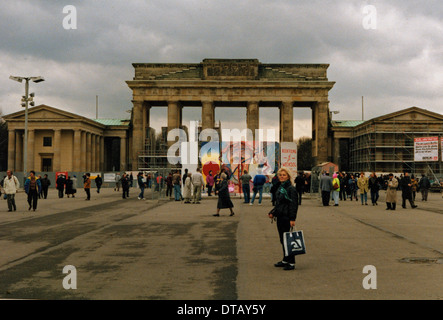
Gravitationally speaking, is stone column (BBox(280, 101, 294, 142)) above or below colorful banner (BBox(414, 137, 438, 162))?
above

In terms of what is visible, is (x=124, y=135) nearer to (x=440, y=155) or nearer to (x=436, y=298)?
(x=440, y=155)

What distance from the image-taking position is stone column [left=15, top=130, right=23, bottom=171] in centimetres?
7588

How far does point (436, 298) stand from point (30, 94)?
1678 inches

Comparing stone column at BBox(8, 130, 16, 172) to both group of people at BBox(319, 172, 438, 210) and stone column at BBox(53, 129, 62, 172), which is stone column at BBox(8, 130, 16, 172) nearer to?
stone column at BBox(53, 129, 62, 172)

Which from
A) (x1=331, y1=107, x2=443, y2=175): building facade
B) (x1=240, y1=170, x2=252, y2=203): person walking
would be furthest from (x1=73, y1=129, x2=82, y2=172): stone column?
(x1=240, y1=170, x2=252, y2=203): person walking

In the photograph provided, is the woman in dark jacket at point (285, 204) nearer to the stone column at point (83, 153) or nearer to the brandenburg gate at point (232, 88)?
the brandenburg gate at point (232, 88)

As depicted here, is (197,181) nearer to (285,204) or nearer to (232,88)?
(285,204)

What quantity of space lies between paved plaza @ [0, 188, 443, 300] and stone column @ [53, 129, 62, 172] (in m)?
59.3

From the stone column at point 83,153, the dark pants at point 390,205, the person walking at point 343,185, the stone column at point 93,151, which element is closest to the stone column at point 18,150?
the stone column at point 83,153

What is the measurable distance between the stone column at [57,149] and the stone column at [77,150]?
6.89 feet

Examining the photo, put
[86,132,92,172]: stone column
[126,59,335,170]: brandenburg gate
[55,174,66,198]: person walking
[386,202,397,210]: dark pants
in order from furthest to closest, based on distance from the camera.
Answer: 1. [86,132,92,172]: stone column
2. [126,59,335,170]: brandenburg gate
3. [55,174,66,198]: person walking
4. [386,202,397,210]: dark pants

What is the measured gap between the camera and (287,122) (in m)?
77.2

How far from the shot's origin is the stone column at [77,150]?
74.3 metres

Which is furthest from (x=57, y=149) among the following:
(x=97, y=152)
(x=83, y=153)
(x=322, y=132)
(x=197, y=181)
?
(x=197, y=181)
